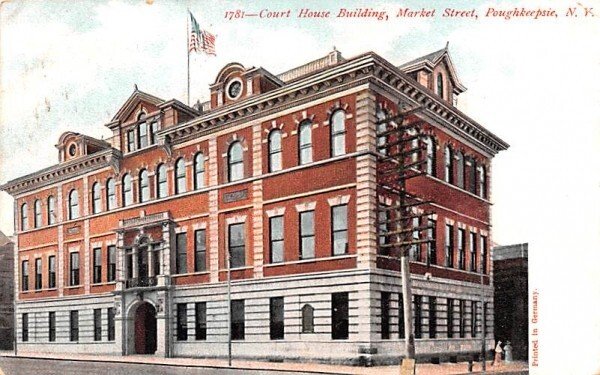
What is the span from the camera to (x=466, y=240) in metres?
5.93

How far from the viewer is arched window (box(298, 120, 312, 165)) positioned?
21.0 ft

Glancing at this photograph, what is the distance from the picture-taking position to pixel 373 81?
5.84 meters

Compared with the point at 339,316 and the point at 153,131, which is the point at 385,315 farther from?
the point at 153,131

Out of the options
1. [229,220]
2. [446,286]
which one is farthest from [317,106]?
[446,286]

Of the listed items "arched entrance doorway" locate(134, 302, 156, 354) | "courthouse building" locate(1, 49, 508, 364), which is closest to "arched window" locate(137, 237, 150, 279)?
"courthouse building" locate(1, 49, 508, 364)

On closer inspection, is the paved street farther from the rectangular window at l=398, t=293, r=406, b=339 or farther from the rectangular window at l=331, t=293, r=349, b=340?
the rectangular window at l=398, t=293, r=406, b=339

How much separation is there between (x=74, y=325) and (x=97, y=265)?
2.15 ft

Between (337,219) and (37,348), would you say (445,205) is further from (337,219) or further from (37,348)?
(37,348)

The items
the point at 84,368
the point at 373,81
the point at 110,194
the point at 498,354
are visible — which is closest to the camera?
the point at 498,354

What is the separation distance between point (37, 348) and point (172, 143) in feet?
8.00

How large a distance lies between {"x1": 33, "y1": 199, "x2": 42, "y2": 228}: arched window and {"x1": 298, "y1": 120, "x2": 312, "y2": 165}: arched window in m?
2.78

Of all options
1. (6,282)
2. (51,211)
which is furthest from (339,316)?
(6,282)

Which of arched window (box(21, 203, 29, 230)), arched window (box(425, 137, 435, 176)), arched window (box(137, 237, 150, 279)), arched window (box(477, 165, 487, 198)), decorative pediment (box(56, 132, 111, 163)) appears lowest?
arched window (box(137, 237, 150, 279))

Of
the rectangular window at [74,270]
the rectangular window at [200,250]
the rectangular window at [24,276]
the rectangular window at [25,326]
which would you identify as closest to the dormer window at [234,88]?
the rectangular window at [200,250]
